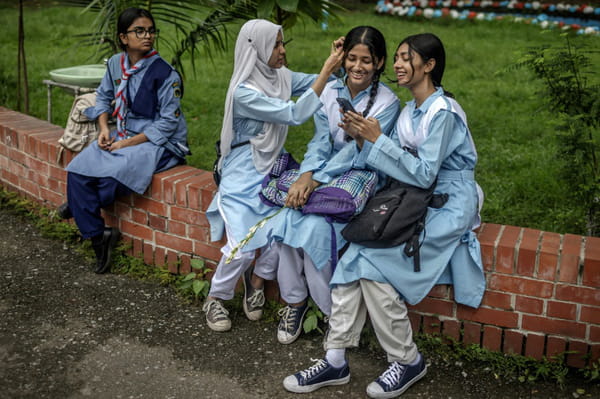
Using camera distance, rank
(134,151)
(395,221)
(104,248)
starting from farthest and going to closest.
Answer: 1. (104,248)
2. (134,151)
3. (395,221)

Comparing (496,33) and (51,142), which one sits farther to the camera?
(496,33)

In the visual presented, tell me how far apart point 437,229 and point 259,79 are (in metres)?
1.23

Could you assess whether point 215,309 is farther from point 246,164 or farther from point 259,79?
point 259,79

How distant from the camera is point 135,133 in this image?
4285 millimetres

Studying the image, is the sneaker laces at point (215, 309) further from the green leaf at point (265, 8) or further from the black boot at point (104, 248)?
the green leaf at point (265, 8)

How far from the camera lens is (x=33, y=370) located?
129 inches

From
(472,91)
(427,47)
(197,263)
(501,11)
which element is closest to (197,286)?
(197,263)

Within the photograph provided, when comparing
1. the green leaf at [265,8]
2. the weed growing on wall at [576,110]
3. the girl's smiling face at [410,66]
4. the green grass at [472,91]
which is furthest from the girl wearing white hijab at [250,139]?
the green grass at [472,91]

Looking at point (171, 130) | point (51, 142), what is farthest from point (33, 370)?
point (51, 142)

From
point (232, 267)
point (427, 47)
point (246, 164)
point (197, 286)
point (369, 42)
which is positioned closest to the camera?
point (427, 47)

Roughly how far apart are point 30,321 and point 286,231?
4.77 ft

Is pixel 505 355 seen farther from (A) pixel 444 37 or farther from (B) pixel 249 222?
(A) pixel 444 37

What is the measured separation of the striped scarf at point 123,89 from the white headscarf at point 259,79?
79cm

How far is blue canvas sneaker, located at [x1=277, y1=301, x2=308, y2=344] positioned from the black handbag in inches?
22.3
